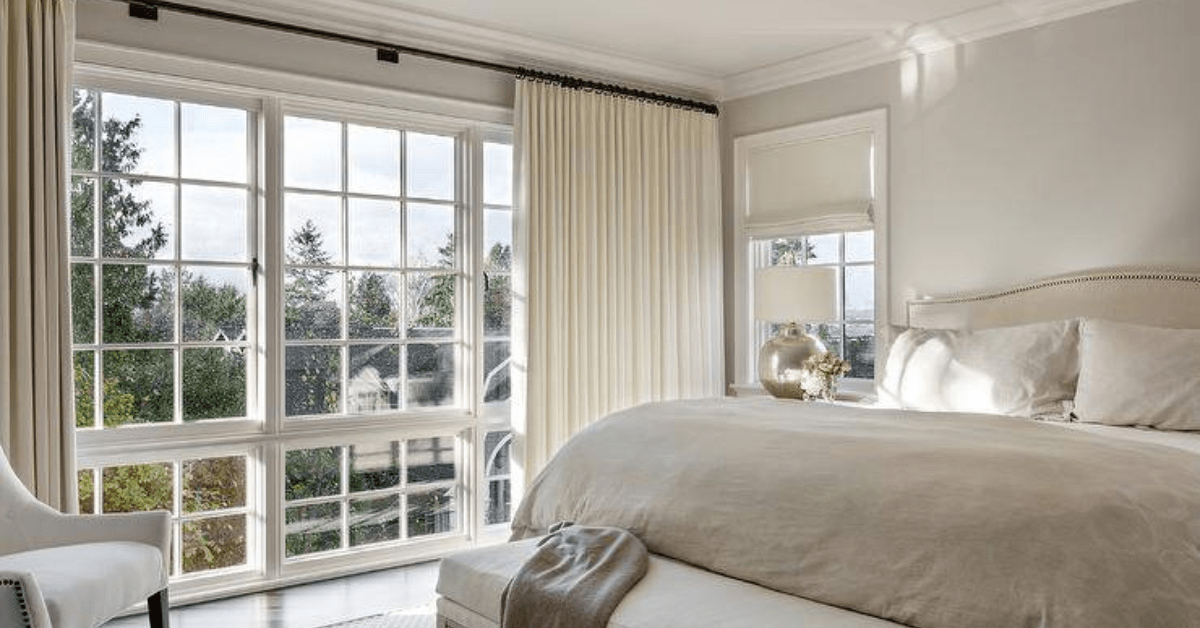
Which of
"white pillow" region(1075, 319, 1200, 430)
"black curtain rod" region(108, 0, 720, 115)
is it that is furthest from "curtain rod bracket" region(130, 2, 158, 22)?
"white pillow" region(1075, 319, 1200, 430)

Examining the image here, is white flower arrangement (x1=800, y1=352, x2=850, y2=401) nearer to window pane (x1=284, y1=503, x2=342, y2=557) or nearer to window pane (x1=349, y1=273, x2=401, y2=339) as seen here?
window pane (x1=349, y1=273, x2=401, y2=339)

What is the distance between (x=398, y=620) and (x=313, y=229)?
5.71 ft

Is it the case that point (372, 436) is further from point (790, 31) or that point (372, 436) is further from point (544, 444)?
point (790, 31)

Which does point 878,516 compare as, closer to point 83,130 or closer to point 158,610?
point 158,610

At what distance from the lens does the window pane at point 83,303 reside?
11.9 feet

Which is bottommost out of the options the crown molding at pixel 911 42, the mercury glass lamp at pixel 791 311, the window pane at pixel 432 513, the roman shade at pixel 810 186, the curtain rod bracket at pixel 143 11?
the window pane at pixel 432 513

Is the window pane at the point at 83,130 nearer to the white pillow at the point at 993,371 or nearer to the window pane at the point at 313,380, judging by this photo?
the window pane at the point at 313,380

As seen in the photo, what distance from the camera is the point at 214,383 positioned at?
3.95 metres

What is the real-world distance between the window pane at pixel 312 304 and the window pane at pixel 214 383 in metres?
0.25

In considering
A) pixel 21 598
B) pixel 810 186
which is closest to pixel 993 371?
pixel 810 186

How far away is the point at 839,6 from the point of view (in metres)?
4.25

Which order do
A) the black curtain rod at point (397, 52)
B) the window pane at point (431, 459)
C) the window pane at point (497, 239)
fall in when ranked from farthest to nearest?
the window pane at point (497, 239)
the window pane at point (431, 459)
the black curtain rod at point (397, 52)

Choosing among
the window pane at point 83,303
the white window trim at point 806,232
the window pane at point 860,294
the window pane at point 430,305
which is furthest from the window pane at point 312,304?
the window pane at point 860,294

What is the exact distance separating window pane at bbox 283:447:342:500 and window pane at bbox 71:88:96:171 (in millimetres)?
1420
